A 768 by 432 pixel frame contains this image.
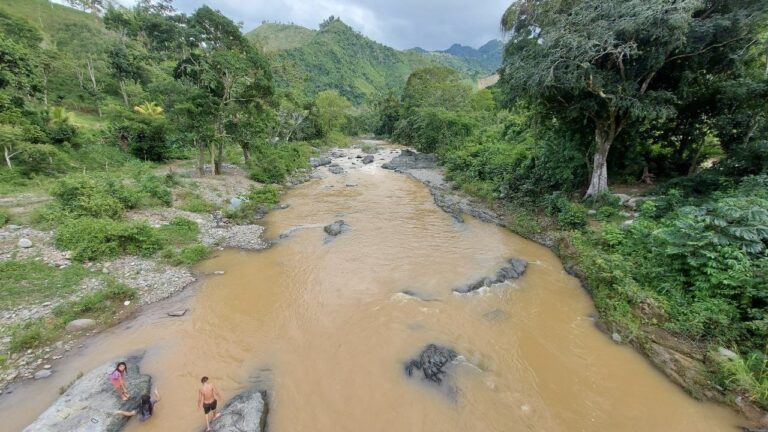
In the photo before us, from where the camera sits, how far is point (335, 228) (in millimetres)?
14875

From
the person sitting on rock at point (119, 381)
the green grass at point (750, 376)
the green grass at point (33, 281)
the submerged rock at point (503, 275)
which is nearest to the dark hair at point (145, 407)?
the person sitting on rock at point (119, 381)

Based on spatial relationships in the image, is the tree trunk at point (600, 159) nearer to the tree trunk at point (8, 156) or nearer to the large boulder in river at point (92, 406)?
the large boulder in river at point (92, 406)

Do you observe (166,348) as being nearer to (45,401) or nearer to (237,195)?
(45,401)

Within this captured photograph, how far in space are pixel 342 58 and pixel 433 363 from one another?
138 m

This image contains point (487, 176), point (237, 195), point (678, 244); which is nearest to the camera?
point (678, 244)

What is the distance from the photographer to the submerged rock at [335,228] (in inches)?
576

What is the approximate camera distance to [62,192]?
470 inches

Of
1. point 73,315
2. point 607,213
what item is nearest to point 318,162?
point 73,315

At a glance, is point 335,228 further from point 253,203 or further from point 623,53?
point 623,53

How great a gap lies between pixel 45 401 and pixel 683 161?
2308cm

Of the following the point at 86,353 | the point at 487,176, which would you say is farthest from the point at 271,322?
the point at 487,176

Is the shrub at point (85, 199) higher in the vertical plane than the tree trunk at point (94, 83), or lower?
lower

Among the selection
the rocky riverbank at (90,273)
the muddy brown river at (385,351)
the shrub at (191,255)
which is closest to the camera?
the muddy brown river at (385,351)

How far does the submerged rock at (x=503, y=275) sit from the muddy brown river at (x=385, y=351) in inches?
13.3
